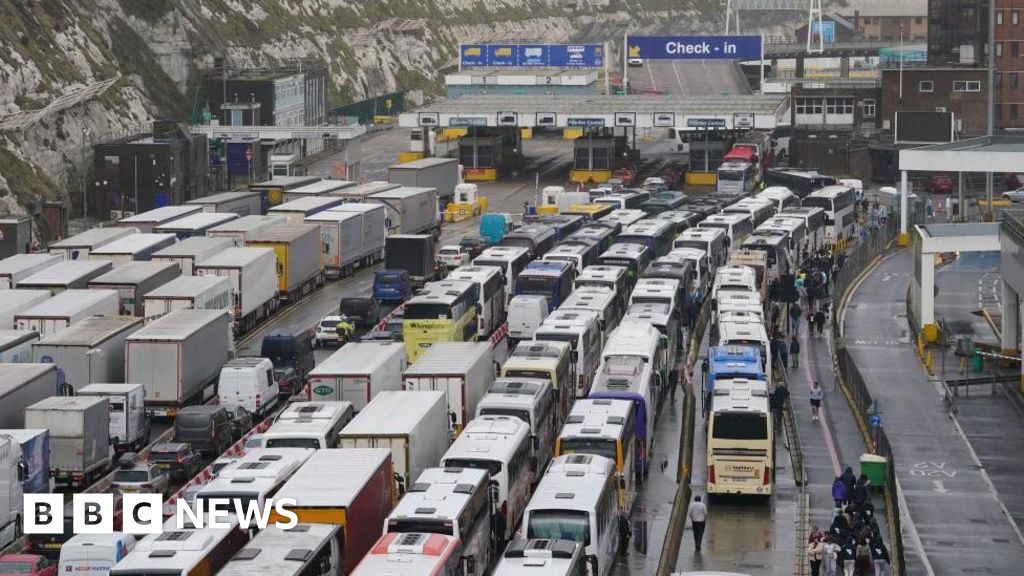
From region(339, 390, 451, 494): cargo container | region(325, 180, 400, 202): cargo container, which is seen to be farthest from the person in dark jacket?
region(325, 180, 400, 202): cargo container

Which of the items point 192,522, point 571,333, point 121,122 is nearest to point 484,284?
point 571,333

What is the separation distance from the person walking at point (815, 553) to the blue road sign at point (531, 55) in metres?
113

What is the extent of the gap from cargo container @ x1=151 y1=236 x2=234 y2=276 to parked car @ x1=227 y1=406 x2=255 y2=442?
16.0 meters

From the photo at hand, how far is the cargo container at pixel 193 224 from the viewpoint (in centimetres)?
8025

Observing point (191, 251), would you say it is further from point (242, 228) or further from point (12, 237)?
point (12, 237)

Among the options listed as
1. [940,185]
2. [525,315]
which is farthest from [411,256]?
[940,185]

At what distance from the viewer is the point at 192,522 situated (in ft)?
117

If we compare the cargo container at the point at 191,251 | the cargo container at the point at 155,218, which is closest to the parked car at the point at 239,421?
the cargo container at the point at 191,251

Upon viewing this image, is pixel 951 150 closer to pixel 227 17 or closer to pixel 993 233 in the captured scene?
pixel 993 233

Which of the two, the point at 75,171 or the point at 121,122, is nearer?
the point at 75,171

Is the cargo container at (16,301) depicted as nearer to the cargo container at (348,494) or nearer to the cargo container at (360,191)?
the cargo container at (348,494)

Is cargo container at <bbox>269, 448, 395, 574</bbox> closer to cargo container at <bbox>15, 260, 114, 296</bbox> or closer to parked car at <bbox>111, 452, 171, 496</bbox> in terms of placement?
parked car at <bbox>111, 452, 171, 496</bbox>

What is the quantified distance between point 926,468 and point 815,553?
38.4 feet

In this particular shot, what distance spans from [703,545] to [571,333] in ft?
46.4
